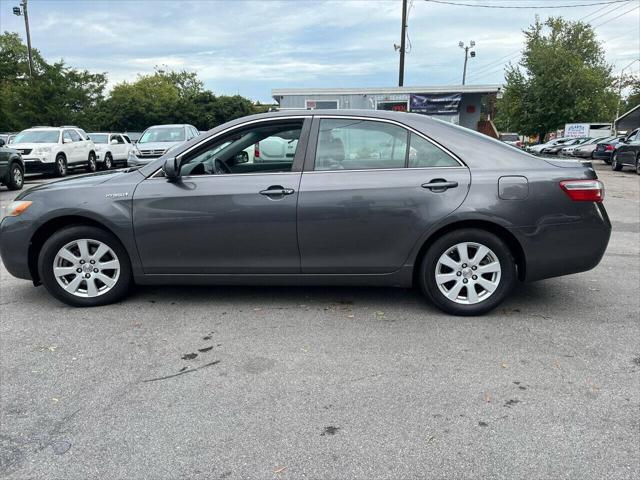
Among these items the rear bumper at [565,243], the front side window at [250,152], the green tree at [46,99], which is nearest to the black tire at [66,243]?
the front side window at [250,152]

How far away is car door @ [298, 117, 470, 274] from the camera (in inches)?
163

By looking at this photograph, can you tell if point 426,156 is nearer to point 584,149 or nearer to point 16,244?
point 16,244

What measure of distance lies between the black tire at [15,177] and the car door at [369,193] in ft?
40.5

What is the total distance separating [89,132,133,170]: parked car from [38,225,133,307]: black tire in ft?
56.4

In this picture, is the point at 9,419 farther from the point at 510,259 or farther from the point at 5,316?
the point at 510,259

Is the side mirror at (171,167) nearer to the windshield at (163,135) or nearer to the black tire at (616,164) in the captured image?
the windshield at (163,135)

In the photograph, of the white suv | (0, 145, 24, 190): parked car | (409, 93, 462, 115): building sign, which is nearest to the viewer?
(0, 145, 24, 190): parked car

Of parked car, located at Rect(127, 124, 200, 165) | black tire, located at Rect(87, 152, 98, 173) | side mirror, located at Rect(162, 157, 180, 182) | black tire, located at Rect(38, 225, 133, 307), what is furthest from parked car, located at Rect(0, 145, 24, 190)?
side mirror, located at Rect(162, 157, 180, 182)

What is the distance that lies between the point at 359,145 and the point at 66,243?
2.56m

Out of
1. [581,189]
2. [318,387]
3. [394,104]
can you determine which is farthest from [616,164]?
[318,387]

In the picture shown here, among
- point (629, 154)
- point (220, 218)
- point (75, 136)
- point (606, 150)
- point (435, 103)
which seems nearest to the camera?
point (220, 218)

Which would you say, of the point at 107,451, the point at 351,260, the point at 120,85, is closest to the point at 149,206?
the point at 351,260

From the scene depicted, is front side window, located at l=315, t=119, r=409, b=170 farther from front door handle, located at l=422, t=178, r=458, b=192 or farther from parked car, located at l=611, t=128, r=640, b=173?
parked car, located at l=611, t=128, r=640, b=173

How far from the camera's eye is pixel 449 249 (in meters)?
4.19
